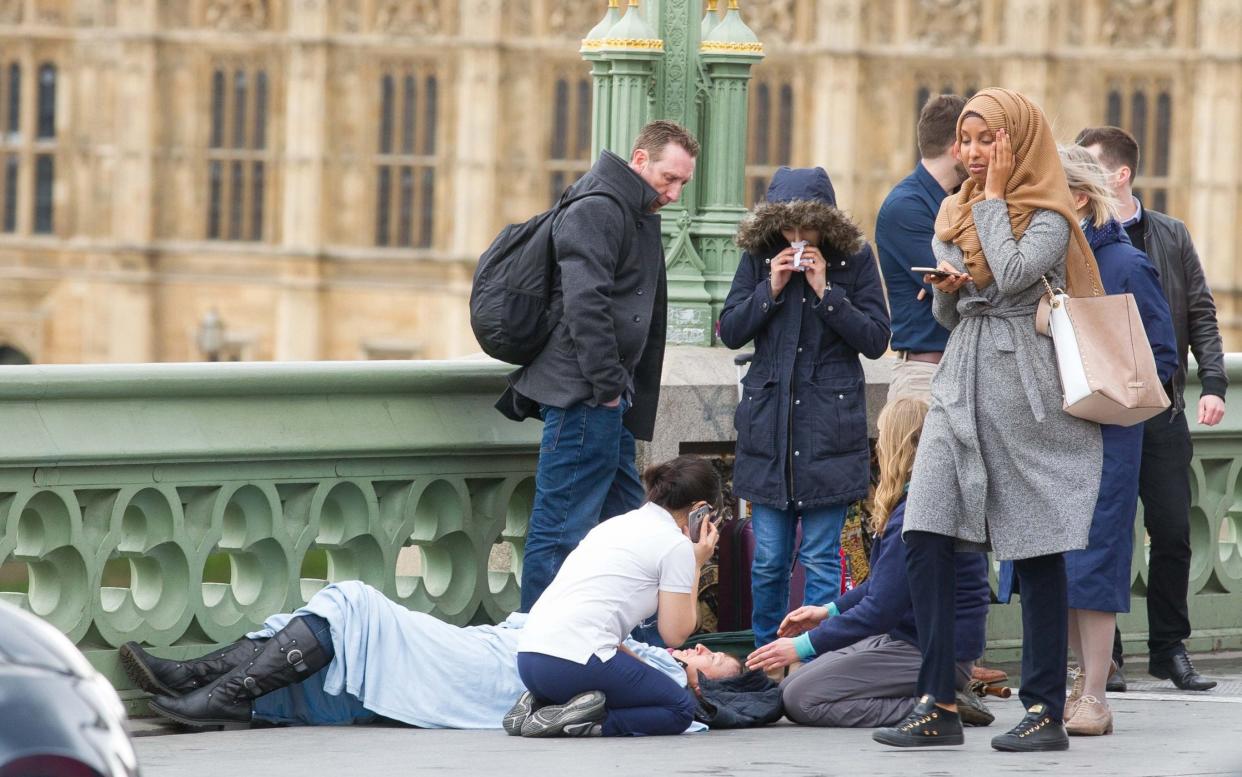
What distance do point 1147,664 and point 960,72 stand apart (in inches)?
1124

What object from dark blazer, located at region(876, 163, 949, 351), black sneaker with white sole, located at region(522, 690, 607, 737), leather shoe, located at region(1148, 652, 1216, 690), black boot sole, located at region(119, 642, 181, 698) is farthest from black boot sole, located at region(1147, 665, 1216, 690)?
black boot sole, located at region(119, 642, 181, 698)

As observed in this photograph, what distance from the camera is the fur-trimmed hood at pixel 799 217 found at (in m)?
7.29

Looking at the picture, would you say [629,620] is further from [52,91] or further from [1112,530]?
[52,91]

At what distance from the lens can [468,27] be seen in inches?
1453

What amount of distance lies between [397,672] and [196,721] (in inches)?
20.8

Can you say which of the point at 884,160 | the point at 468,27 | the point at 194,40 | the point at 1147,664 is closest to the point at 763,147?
the point at 884,160

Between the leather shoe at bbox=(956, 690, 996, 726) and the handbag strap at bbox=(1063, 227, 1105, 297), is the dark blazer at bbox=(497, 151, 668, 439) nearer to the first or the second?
the leather shoe at bbox=(956, 690, 996, 726)

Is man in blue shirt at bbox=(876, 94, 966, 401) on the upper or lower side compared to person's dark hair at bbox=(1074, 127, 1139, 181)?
lower

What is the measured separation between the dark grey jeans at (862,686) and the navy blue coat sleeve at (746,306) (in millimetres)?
1042

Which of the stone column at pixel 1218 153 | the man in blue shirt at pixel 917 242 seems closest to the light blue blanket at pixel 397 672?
the man in blue shirt at pixel 917 242

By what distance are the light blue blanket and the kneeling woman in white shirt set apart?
0.22 metres

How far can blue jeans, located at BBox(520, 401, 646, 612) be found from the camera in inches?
275

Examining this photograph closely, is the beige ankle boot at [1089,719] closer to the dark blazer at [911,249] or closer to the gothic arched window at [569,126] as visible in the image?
the dark blazer at [911,249]

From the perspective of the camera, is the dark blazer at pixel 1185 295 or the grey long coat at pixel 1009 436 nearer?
the grey long coat at pixel 1009 436
